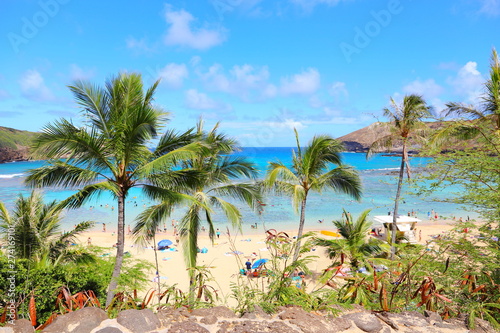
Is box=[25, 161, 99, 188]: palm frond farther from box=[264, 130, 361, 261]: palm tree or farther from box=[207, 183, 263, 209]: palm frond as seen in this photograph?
box=[264, 130, 361, 261]: palm tree

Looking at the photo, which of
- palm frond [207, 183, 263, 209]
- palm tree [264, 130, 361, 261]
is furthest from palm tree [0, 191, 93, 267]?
palm tree [264, 130, 361, 261]

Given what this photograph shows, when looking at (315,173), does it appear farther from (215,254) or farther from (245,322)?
(215,254)

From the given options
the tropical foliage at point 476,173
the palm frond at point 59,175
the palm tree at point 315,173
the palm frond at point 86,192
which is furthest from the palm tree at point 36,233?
the tropical foliage at point 476,173

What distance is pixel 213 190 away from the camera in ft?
32.5

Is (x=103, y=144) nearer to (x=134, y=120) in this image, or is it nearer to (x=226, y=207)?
(x=134, y=120)

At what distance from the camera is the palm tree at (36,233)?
911 cm

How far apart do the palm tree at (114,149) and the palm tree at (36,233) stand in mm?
2336

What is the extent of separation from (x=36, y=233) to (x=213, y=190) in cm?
547

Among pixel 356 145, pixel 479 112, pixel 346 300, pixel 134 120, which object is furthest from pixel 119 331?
pixel 356 145

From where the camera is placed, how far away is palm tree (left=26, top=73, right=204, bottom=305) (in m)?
6.80

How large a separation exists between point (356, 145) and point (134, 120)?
142 metres

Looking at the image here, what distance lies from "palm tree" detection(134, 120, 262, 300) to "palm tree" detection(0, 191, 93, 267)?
327cm

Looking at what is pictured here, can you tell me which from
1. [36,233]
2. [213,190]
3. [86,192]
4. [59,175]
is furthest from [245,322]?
[36,233]

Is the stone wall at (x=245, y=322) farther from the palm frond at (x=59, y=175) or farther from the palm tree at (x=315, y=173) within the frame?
the palm tree at (x=315, y=173)
